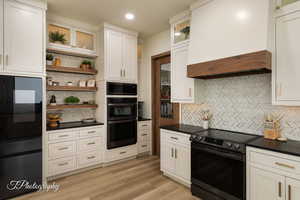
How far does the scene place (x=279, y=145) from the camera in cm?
184

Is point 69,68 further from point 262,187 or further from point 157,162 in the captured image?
point 262,187

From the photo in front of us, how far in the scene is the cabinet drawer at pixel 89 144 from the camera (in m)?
3.11

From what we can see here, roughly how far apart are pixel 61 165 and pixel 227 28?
134 inches

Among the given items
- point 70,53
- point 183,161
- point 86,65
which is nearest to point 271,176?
point 183,161

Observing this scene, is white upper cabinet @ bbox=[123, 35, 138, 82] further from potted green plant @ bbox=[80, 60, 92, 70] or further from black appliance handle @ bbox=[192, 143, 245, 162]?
black appliance handle @ bbox=[192, 143, 245, 162]

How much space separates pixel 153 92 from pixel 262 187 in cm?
280

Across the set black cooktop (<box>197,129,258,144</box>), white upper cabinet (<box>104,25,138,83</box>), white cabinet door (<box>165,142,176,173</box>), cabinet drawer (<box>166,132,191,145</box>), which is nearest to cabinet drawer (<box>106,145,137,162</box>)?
white cabinet door (<box>165,142,176,173</box>)

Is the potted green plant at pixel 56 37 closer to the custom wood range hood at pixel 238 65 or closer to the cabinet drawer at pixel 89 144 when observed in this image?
the cabinet drawer at pixel 89 144

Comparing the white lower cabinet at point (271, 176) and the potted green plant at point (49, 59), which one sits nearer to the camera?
the white lower cabinet at point (271, 176)

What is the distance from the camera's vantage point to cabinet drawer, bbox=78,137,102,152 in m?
3.11

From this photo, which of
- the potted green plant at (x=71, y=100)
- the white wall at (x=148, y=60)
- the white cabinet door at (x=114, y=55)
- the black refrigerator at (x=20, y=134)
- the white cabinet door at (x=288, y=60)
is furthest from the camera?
the white wall at (x=148, y=60)

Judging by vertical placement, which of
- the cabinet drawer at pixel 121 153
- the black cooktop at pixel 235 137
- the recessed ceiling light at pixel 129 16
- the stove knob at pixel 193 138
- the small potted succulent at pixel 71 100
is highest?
the recessed ceiling light at pixel 129 16

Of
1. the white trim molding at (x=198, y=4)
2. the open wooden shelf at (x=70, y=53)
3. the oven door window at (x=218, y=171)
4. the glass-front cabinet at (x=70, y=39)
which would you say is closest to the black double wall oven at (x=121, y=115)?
the open wooden shelf at (x=70, y=53)

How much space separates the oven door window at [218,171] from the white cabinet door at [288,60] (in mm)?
938
